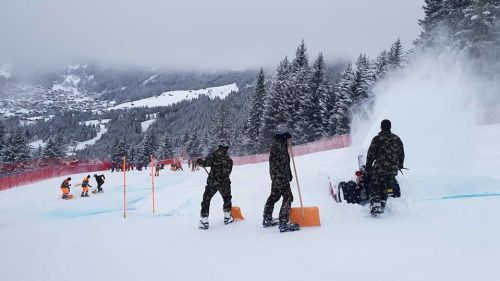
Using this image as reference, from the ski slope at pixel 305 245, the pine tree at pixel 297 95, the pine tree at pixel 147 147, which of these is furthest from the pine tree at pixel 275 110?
the ski slope at pixel 305 245

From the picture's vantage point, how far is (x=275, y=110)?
2152 inches

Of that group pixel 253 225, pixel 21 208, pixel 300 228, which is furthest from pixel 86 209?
pixel 300 228

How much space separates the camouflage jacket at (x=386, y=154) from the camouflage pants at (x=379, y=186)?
10 centimetres

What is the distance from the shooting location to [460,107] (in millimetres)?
19609

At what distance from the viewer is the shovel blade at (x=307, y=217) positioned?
809 cm

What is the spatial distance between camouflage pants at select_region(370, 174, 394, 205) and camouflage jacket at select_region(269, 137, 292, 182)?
5.39ft

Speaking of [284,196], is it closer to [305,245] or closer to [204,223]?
[305,245]

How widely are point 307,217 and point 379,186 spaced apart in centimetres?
151

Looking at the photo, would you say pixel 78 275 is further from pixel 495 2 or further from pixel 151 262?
pixel 495 2

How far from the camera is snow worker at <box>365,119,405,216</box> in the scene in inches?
317

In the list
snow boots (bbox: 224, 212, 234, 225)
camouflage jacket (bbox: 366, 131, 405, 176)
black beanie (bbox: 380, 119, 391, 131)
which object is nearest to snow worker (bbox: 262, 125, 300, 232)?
snow boots (bbox: 224, 212, 234, 225)

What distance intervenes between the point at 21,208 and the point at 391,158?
18.5 metres

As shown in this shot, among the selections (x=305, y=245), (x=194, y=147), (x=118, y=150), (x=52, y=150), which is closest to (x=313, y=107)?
(x=118, y=150)

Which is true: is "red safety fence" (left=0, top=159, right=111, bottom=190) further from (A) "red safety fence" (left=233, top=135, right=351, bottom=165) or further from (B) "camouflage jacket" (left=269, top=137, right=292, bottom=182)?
(B) "camouflage jacket" (left=269, top=137, right=292, bottom=182)
